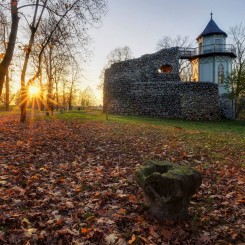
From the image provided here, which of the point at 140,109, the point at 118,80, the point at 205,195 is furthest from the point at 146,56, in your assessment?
the point at 205,195

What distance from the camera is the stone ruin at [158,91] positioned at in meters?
28.8

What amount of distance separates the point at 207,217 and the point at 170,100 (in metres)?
25.2

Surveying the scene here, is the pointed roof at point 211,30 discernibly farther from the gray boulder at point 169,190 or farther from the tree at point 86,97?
the tree at point 86,97

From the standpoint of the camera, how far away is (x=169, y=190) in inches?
167

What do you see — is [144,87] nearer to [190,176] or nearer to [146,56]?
[146,56]

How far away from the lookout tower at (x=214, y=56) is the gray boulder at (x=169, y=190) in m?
33.8

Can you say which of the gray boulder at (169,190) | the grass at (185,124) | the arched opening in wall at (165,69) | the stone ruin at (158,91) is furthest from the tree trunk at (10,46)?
the arched opening in wall at (165,69)

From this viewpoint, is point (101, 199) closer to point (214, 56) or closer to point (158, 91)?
point (158, 91)

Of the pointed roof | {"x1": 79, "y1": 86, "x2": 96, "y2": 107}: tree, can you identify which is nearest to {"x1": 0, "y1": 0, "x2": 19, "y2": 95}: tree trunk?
the pointed roof

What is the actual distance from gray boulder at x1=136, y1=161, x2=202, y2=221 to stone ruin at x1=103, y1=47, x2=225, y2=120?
76.0 feet

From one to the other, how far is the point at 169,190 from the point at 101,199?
163 cm

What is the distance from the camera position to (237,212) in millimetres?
4773

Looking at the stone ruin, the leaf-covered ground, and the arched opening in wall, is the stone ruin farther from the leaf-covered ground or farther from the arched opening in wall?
the leaf-covered ground

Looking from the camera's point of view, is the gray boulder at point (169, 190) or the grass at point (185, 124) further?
the grass at point (185, 124)
